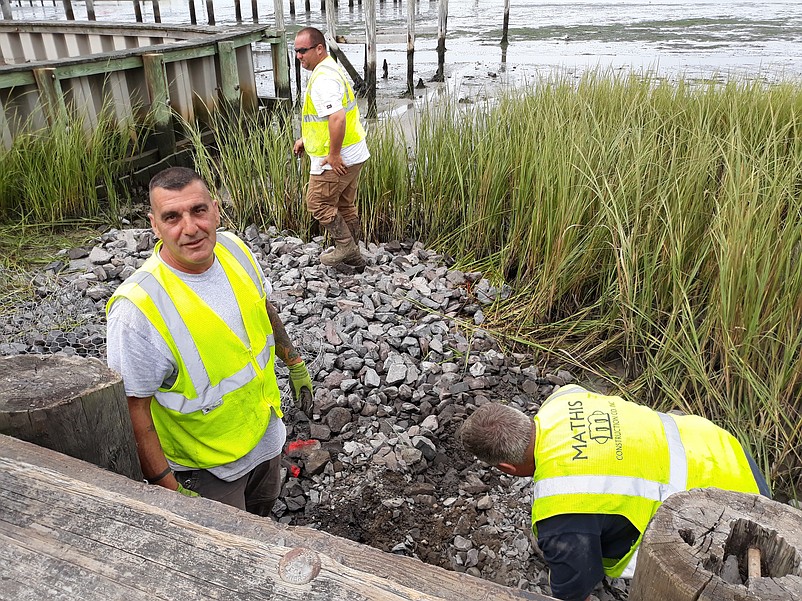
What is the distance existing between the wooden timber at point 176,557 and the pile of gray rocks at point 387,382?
169 centimetres

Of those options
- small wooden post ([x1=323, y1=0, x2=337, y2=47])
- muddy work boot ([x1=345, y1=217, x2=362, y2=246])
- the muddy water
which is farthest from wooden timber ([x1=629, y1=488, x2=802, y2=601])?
small wooden post ([x1=323, y1=0, x2=337, y2=47])

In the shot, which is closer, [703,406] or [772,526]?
[772,526]

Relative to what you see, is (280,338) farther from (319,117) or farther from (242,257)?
(319,117)

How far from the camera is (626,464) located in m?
1.99

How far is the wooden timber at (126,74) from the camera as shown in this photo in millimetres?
5824

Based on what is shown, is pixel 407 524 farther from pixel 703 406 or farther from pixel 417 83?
pixel 417 83

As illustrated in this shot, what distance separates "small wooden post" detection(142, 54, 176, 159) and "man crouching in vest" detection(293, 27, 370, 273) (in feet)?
8.22

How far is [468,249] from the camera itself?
517 centimetres

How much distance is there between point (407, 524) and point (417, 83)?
13.5m

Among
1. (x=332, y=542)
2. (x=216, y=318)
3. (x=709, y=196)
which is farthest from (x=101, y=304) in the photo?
(x=709, y=196)

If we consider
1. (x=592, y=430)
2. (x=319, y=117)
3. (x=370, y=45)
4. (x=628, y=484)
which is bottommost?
(x=628, y=484)

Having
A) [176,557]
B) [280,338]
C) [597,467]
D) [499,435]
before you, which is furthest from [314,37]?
[176,557]

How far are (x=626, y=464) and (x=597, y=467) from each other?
9cm

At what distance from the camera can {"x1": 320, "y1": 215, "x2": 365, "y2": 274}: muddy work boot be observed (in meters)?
4.98
